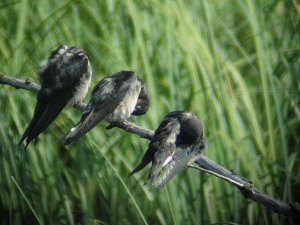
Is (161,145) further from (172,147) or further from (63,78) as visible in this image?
(63,78)

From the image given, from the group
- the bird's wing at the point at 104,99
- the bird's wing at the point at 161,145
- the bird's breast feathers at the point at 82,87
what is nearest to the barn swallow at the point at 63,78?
the bird's breast feathers at the point at 82,87

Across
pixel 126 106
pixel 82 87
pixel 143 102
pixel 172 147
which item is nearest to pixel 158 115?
pixel 143 102

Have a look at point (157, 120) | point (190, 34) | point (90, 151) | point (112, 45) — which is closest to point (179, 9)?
point (190, 34)

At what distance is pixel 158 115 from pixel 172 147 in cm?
55

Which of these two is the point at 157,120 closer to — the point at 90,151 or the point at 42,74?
the point at 90,151

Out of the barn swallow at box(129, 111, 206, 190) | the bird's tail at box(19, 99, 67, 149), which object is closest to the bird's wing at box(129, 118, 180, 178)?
the barn swallow at box(129, 111, 206, 190)

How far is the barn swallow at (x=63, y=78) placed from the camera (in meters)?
2.66

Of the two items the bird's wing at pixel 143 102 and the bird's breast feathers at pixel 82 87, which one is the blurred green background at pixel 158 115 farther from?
the bird's breast feathers at pixel 82 87

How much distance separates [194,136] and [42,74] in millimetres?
690

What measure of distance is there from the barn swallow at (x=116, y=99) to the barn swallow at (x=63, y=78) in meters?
0.14

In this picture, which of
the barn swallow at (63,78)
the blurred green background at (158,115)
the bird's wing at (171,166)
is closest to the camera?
the bird's wing at (171,166)

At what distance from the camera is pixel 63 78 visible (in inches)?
111

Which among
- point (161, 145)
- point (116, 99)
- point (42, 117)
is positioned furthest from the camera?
point (116, 99)

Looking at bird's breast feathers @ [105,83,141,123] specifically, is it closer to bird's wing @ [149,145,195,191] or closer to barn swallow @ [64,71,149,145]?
barn swallow @ [64,71,149,145]
